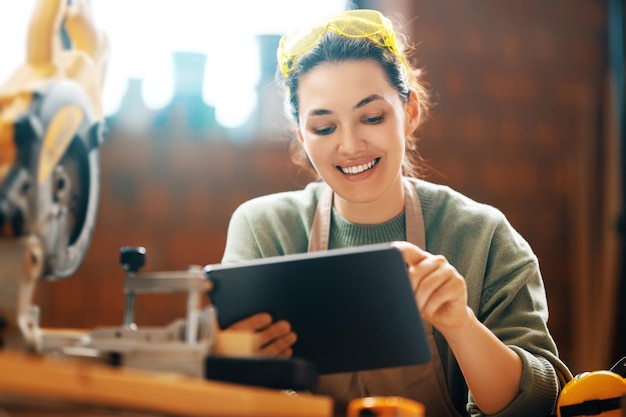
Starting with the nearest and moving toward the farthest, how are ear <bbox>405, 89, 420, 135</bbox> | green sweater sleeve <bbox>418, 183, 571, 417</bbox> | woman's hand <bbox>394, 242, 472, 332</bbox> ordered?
1. woman's hand <bbox>394, 242, 472, 332</bbox>
2. green sweater sleeve <bbox>418, 183, 571, 417</bbox>
3. ear <bbox>405, 89, 420, 135</bbox>

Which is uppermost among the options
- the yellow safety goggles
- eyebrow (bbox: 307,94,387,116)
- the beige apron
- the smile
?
the yellow safety goggles

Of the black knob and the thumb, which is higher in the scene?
the black knob

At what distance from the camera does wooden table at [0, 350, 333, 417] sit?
70cm

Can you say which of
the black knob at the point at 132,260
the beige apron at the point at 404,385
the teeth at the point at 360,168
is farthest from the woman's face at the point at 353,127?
the black knob at the point at 132,260

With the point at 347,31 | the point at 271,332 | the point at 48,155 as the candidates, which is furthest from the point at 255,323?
the point at 347,31

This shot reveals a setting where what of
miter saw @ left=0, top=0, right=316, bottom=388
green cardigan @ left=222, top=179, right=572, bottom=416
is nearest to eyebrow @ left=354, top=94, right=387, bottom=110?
green cardigan @ left=222, top=179, right=572, bottom=416

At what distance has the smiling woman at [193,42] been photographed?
3.29 m

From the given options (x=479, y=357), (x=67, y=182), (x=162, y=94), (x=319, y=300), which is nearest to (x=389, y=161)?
(x=479, y=357)

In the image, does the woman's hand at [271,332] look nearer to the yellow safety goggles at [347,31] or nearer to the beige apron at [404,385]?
the beige apron at [404,385]

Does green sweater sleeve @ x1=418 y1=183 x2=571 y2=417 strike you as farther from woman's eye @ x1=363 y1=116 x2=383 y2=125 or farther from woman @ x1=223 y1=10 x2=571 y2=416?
woman's eye @ x1=363 y1=116 x2=383 y2=125

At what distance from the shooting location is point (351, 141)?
1.68 metres

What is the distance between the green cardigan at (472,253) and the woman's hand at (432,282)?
0.91 ft

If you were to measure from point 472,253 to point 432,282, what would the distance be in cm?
50

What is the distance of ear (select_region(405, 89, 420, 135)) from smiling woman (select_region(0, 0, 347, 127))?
5.20ft
